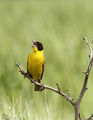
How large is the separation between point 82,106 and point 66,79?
1.41ft

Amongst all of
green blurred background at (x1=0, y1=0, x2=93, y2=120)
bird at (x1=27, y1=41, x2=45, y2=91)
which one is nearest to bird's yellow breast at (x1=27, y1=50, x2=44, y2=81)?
bird at (x1=27, y1=41, x2=45, y2=91)

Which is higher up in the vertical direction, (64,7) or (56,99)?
(56,99)

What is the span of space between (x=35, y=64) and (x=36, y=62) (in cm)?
1

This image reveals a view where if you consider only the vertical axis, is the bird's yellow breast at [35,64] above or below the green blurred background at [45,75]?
above

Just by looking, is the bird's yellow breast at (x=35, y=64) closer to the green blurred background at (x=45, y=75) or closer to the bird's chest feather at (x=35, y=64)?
the bird's chest feather at (x=35, y=64)

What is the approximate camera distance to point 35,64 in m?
2.48

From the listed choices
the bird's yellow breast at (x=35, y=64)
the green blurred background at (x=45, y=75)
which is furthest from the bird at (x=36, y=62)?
the green blurred background at (x=45, y=75)

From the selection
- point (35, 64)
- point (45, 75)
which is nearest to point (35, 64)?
point (35, 64)

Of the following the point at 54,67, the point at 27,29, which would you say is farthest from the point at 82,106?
the point at 27,29

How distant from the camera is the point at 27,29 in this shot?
18.0 feet

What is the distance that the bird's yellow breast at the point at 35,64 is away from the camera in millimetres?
2445

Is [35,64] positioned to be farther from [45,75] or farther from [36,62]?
[45,75]

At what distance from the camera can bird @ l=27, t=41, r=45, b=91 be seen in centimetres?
245

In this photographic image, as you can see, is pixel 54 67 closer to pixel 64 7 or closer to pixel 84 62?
pixel 84 62
